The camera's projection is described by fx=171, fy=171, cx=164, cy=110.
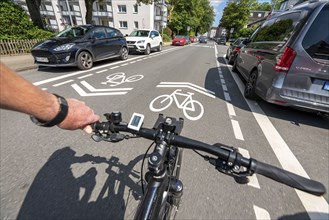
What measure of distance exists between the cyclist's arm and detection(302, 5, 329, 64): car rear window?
3.86 m

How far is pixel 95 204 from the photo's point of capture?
1.83 metres

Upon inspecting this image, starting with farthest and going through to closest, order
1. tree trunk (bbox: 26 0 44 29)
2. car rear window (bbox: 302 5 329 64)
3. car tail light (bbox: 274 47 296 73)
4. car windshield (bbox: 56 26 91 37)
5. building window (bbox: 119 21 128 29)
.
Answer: building window (bbox: 119 21 128 29)
tree trunk (bbox: 26 0 44 29)
car windshield (bbox: 56 26 91 37)
car tail light (bbox: 274 47 296 73)
car rear window (bbox: 302 5 329 64)

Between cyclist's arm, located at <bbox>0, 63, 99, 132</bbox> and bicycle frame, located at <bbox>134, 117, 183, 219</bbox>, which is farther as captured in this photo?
bicycle frame, located at <bbox>134, 117, 183, 219</bbox>

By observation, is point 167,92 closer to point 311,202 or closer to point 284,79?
point 284,79

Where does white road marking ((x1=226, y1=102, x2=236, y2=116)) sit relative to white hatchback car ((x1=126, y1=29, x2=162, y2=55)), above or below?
below

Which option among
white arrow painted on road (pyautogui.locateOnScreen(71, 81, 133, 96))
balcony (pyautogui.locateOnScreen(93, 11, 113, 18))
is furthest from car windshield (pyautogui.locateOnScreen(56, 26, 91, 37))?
balcony (pyautogui.locateOnScreen(93, 11, 113, 18))

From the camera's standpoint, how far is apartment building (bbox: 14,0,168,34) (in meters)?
32.7

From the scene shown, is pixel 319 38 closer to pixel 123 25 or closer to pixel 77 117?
pixel 77 117

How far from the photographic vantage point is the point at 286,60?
325 centimetres

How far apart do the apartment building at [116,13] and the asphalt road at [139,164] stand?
3240 cm

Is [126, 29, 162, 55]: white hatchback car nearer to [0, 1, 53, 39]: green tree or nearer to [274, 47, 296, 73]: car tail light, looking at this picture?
[0, 1, 53, 39]: green tree

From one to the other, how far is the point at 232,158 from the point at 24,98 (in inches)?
41.2

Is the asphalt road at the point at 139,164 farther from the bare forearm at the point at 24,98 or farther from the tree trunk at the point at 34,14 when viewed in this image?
the tree trunk at the point at 34,14

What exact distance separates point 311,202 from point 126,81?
18.4ft
